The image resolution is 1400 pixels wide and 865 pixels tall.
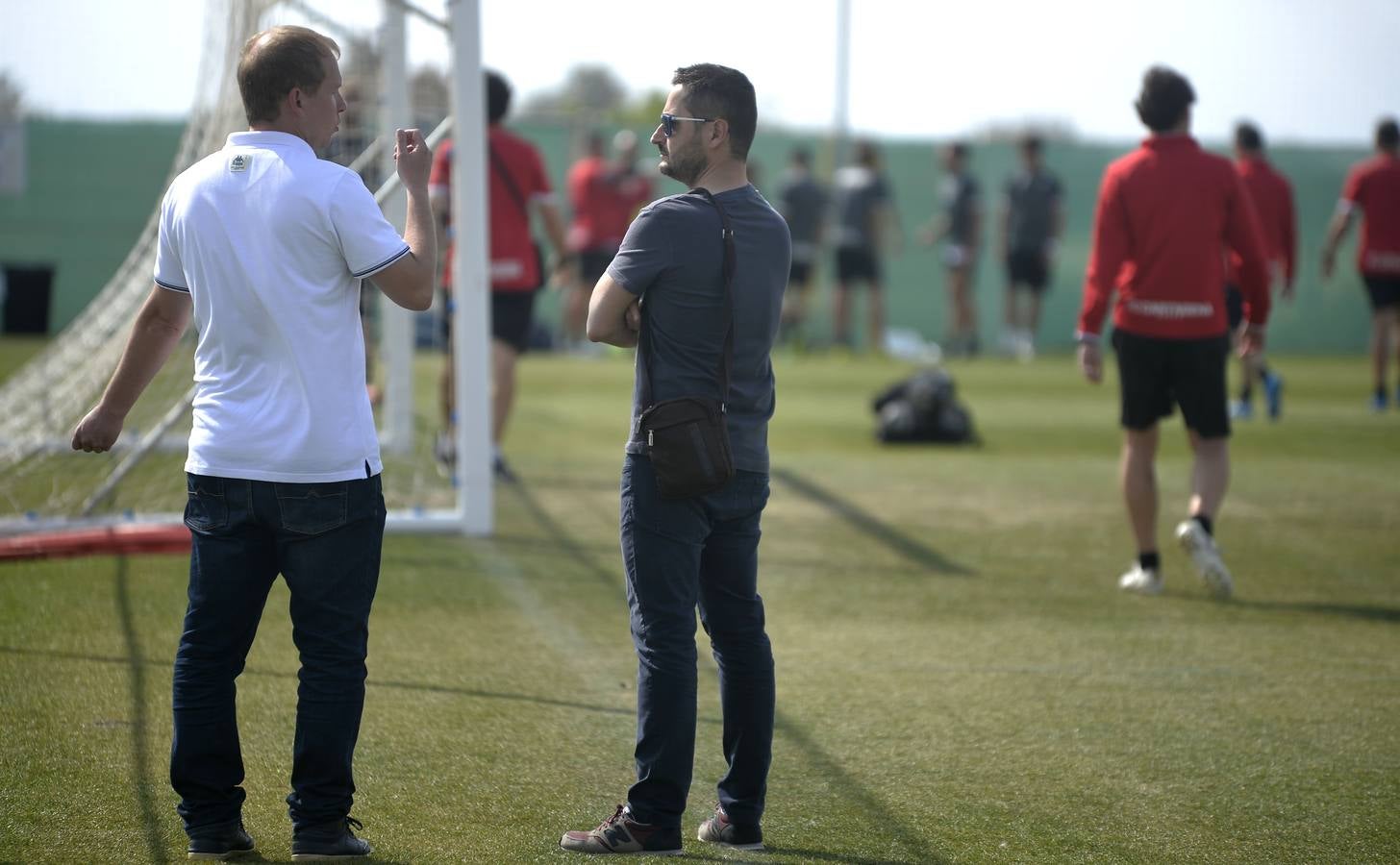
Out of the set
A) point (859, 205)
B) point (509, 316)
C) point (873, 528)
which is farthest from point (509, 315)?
point (859, 205)

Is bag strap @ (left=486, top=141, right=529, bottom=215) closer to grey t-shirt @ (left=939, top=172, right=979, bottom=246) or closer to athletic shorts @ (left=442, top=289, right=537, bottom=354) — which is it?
athletic shorts @ (left=442, top=289, right=537, bottom=354)

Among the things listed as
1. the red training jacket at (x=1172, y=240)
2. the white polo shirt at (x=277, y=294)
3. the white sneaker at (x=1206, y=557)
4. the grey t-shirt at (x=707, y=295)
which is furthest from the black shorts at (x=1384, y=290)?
the white polo shirt at (x=277, y=294)

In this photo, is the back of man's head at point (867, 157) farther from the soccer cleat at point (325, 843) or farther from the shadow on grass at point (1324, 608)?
the soccer cleat at point (325, 843)

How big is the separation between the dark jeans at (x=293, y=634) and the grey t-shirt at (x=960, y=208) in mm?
18990

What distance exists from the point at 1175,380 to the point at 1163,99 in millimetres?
1191

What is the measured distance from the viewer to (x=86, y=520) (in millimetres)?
→ 7098

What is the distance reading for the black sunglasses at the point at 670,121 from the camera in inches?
135

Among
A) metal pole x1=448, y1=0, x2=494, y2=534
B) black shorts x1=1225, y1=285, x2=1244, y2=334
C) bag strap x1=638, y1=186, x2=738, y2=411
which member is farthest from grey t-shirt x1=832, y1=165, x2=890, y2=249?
bag strap x1=638, y1=186, x2=738, y2=411

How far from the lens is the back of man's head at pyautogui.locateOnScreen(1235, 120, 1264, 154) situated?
12086 millimetres

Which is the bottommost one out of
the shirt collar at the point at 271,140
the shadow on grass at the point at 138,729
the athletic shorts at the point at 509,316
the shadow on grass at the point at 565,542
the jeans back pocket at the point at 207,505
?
the shadow on grass at the point at 565,542

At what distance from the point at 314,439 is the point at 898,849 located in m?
1.69

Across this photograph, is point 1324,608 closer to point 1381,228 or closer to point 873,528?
point 873,528

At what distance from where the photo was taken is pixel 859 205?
20688 mm

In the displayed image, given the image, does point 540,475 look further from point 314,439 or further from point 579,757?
point 314,439
